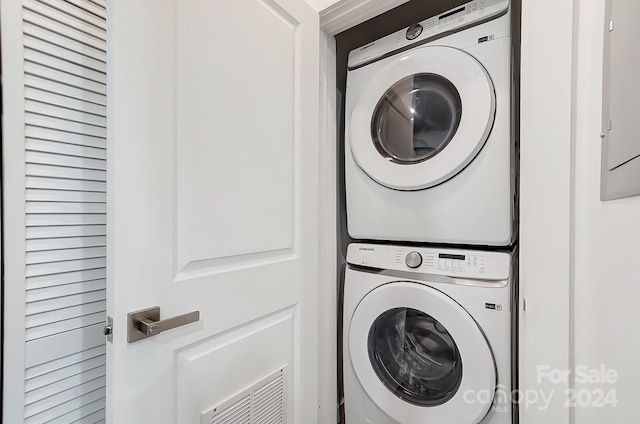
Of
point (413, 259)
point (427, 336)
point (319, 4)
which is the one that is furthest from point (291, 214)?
point (319, 4)

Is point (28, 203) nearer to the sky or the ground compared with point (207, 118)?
nearer to the ground

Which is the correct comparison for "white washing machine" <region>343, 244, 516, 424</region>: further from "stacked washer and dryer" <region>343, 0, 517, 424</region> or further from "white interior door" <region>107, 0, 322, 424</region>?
"white interior door" <region>107, 0, 322, 424</region>

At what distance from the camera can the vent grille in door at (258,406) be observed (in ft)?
2.60

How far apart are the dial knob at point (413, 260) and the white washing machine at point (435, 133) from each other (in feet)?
0.20

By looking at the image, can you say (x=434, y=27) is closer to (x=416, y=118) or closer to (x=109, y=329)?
(x=416, y=118)

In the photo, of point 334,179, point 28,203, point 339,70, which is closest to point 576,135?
point 334,179

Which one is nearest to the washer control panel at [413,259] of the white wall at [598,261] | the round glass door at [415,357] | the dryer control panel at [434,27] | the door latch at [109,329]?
the round glass door at [415,357]

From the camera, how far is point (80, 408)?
70cm

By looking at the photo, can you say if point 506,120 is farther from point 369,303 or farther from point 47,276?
point 47,276

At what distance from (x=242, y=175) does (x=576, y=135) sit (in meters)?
0.90

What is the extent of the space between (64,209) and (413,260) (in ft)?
3.62

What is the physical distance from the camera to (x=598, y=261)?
2.12 ft

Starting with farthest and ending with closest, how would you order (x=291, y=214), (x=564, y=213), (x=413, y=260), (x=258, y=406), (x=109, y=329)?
(x=413, y=260) → (x=291, y=214) → (x=258, y=406) → (x=564, y=213) → (x=109, y=329)

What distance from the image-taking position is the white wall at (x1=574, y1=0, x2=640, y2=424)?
49 cm
